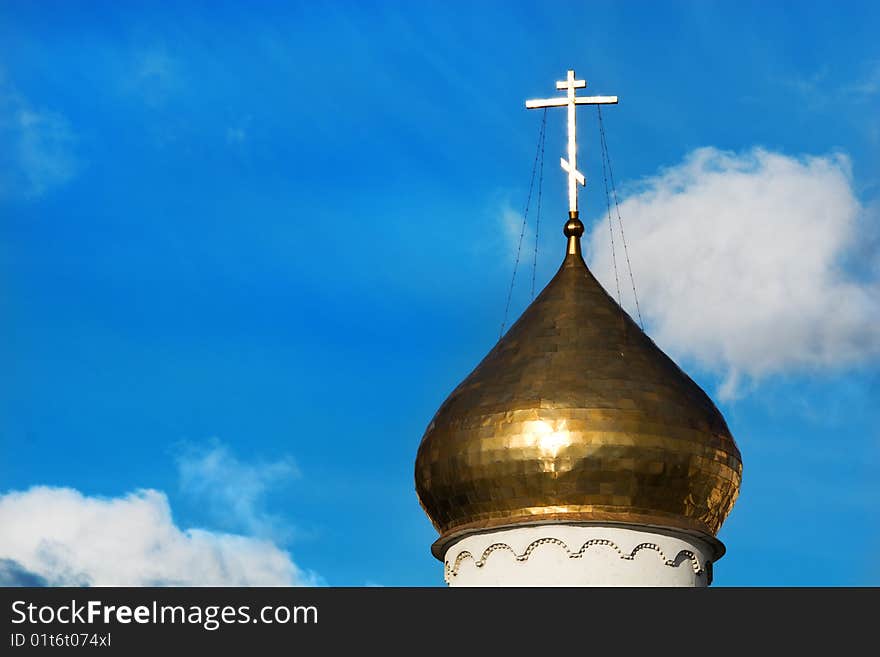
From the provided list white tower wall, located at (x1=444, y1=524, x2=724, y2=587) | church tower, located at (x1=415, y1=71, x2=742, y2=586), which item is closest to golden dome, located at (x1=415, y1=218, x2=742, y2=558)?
church tower, located at (x1=415, y1=71, x2=742, y2=586)

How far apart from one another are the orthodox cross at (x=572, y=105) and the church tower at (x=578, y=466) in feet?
6.33

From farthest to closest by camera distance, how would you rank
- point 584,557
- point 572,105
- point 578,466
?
point 572,105, point 578,466, point 584,557

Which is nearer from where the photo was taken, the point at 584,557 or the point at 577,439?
the point at 584,557

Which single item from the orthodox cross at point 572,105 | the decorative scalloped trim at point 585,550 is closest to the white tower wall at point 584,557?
the decorative scalloped trim at point 585,550

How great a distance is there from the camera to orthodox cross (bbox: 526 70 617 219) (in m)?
24.1

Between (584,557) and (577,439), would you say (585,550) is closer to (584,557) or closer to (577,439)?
(584,557)

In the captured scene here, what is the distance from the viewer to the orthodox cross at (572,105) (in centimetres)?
2406

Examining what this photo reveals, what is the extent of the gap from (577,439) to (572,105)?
15.2 feet

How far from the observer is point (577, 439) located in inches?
846

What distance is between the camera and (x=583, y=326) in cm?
2258

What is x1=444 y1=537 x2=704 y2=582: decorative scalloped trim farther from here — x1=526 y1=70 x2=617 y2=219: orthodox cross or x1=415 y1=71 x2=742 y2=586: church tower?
x1=526 y1=70 x2=617 y2=219: orthodox cross

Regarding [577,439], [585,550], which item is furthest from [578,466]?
[585,550]

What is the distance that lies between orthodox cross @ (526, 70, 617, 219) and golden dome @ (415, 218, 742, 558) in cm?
177
